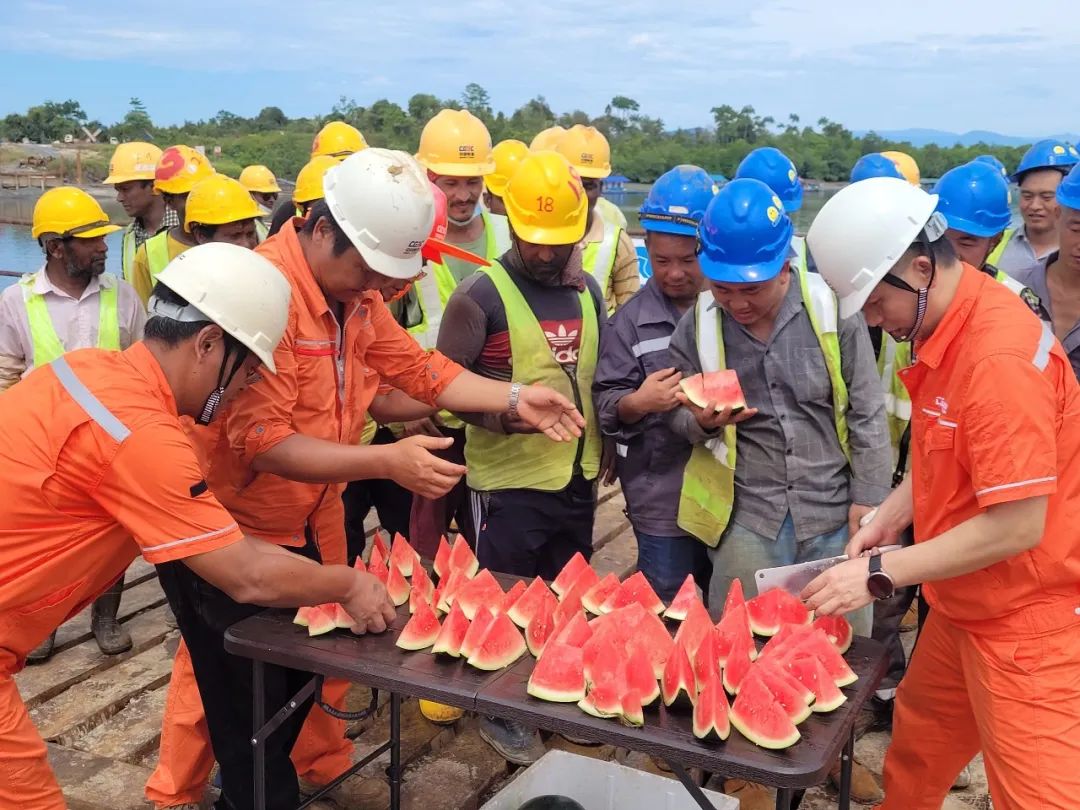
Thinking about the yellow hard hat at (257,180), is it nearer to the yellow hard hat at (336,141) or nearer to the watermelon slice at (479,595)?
the yellow hard hat at (336,141)

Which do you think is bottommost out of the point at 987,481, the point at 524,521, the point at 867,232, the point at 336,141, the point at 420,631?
the point at 524,521

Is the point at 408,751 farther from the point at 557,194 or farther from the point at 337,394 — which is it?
the point at 557,194

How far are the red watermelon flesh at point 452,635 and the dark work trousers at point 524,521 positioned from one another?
4.20ft

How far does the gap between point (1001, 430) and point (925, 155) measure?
12.7 metres

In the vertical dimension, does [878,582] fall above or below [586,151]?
below

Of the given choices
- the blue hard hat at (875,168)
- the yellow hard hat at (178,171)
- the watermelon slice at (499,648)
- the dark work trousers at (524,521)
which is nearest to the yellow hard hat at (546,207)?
the dark work trousers at (524,521)

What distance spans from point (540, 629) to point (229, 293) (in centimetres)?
143

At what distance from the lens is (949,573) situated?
2738 mm

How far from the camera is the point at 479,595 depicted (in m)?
3.36

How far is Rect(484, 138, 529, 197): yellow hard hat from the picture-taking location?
6820 mm

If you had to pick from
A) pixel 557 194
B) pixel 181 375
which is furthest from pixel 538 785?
pixel 557 194

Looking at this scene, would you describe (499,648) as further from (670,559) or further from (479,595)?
(670,559)

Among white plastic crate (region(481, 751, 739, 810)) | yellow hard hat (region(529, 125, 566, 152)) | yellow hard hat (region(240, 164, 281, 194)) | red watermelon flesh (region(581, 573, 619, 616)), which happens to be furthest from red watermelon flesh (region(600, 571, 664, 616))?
yellow hard hat (region(240, 164, 281, 194))

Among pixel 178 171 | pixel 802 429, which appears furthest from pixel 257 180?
pixel 802 429
